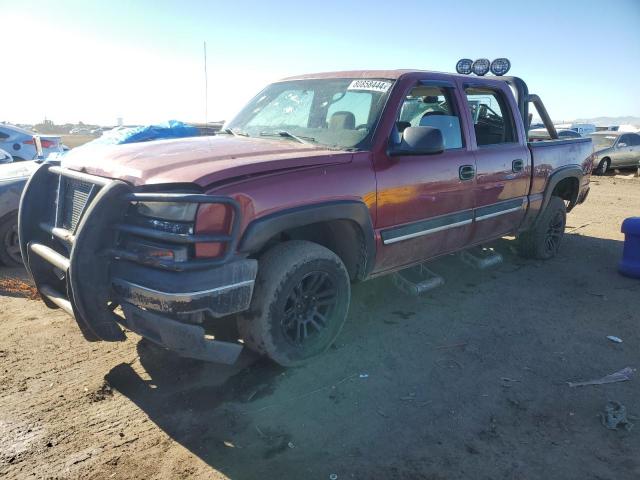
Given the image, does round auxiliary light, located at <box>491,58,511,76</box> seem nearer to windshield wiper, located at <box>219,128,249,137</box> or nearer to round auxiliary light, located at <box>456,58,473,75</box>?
round auxiliary light, located at <box>456,58,473,75</box>

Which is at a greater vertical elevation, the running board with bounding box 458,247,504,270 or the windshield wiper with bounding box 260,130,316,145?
the windshield wiper with bounding box 260,130,316,145

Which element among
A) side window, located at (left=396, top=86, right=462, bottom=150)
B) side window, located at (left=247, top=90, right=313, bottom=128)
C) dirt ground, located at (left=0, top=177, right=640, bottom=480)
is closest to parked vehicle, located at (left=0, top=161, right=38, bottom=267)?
dirt ground, located at (left=0, top=177, right=640, bottom=480)

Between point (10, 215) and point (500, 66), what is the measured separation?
5615 millimetres

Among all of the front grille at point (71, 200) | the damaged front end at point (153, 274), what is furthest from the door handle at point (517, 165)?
the front grille at point (71, 200)

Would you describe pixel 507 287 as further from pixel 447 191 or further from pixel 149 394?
pixel 149 394

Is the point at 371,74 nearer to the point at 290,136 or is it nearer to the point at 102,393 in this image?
the point at 290,136

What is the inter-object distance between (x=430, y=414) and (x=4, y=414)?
246cm

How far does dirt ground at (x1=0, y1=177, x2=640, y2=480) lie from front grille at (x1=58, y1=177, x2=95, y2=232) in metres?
1.00

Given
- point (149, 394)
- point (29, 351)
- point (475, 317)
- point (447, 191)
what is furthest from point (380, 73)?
point (29, 351)

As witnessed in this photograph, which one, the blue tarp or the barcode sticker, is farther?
the blue tarp

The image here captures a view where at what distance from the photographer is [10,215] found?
17.2 feet

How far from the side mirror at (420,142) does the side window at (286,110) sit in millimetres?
845

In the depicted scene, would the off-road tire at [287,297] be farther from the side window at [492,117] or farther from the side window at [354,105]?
the side window at [492,117]

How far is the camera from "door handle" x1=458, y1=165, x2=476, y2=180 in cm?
408
